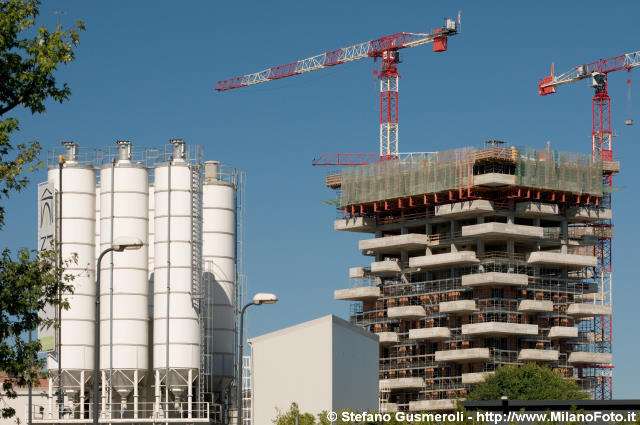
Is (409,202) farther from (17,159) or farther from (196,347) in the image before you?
(17,159)

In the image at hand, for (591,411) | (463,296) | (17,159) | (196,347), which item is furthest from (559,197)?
(17,159)

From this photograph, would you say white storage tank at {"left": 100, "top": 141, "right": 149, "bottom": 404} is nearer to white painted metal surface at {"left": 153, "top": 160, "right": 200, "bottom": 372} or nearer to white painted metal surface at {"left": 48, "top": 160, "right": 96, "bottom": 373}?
white painted metal surface at {"left": 48, "top": 160, "right": 96, "bottom": 373}

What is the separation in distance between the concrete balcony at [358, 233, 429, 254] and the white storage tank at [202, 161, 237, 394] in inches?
2857

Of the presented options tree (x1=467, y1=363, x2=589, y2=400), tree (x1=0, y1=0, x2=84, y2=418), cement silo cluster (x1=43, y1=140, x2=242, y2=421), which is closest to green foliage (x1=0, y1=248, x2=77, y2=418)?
tree (x1=0, y1=0, x2=84, y2=418)

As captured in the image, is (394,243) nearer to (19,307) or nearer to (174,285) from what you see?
(174,285)

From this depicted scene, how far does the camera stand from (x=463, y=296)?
17862 centimetres

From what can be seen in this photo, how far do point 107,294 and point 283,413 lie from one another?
22.2 metres

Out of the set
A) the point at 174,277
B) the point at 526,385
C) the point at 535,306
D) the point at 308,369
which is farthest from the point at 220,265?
the point at 535,306

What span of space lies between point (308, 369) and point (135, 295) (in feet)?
71.7

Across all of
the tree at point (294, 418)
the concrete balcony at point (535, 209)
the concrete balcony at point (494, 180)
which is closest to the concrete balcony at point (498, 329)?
the concrete balcony at point (535, 209)

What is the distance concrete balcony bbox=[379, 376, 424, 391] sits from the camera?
176 m

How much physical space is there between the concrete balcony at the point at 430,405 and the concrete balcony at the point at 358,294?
63.4 ft

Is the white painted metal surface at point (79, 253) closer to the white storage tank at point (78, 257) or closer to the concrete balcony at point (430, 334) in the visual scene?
the white storage tank at point (78, 257)

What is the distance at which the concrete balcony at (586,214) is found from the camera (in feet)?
610
